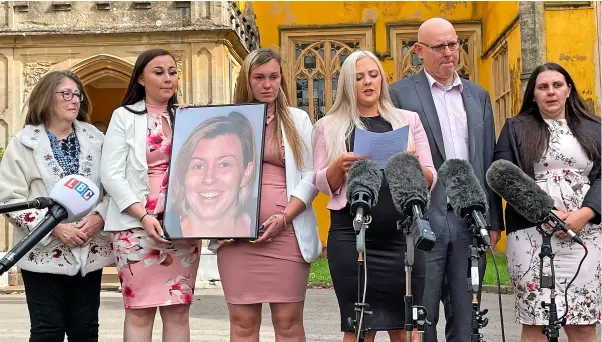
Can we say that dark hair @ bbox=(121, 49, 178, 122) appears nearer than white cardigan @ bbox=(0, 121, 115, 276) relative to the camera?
No

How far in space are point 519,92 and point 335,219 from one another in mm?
13809

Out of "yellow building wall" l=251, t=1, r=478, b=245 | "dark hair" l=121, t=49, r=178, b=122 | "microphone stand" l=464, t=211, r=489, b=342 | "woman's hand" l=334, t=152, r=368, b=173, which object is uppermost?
"yellow building wall" l=251, t=1, r=478, b=245

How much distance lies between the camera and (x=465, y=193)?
355 cm

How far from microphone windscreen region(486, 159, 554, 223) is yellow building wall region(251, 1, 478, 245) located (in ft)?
54.7

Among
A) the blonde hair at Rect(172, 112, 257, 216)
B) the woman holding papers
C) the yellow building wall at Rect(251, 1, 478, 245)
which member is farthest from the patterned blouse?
the yellow building wall at Rect(251, 1, 478, 245)

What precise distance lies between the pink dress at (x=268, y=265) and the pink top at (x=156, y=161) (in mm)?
470

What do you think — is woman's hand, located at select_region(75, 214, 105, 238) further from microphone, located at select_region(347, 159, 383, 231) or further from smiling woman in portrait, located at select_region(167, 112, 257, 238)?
microphone, located at select_region(347, 159, 383, 231)

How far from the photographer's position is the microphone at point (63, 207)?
2676 mm

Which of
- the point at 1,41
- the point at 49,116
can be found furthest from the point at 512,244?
the point at 1,41

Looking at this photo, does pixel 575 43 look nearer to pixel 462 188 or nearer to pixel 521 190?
pixel 521 190

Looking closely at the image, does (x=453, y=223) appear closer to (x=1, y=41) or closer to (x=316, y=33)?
(x=1, y=41)

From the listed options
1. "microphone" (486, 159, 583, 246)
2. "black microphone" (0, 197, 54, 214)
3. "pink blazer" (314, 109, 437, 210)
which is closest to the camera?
"black microphone" (0, 197, 54, 214)

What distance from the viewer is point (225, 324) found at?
9.53 metres

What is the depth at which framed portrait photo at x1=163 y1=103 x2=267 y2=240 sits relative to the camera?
4480mm
